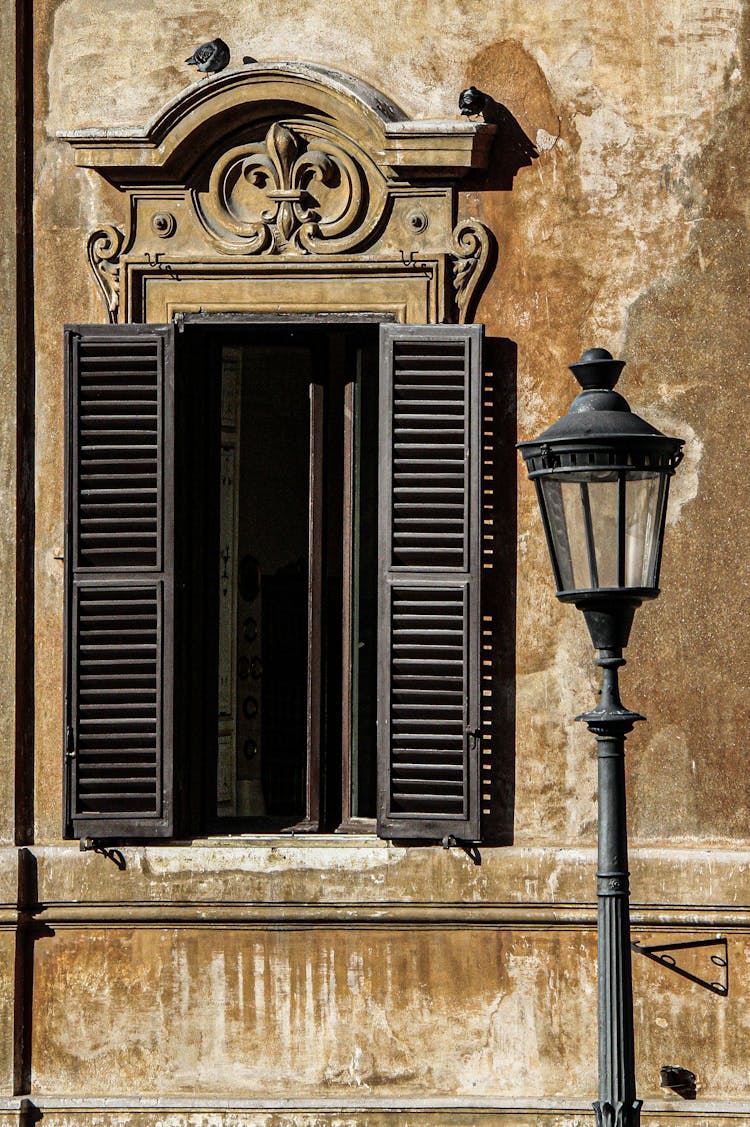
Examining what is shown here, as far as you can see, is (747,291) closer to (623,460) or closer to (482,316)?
(482,316)

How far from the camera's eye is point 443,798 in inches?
318

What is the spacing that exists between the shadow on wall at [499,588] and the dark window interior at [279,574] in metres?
0.55

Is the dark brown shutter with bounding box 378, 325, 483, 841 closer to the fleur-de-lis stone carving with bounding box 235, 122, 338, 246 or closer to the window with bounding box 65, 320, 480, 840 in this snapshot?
the window with bounding box 65, 320, 480, 840

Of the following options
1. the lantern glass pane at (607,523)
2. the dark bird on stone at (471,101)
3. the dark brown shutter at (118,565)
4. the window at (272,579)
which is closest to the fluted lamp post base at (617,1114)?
the lantern glass pane at (607,523)

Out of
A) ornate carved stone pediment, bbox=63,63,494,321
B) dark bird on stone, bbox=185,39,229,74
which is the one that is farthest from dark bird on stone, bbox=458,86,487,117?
dark bird on stone, bbox=185,39,229,74

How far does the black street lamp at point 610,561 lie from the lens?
18.2 ft

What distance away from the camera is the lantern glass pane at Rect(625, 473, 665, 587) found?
5574 mm

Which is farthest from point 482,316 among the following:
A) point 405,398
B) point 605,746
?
point 605,746

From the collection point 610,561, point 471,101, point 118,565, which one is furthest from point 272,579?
point 610,561

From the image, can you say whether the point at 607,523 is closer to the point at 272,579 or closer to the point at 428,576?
the point at 428,576

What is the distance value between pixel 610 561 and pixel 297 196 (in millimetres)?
3326

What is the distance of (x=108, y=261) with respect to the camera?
27.7ft

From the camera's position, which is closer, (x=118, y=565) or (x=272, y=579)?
(x=118, y=565)

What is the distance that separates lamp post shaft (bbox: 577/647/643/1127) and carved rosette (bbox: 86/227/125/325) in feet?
11.6
